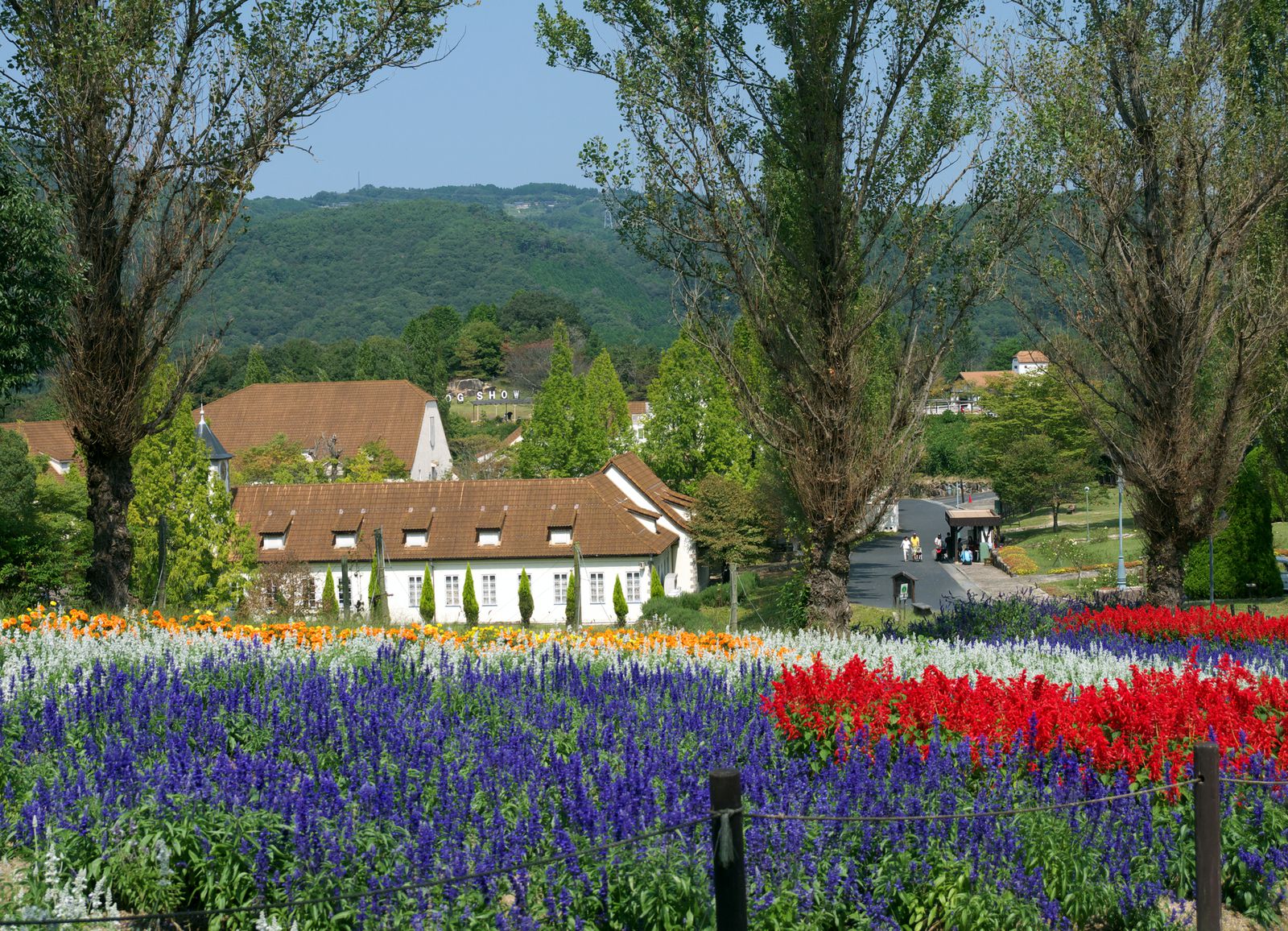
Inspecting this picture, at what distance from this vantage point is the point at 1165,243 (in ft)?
51.8

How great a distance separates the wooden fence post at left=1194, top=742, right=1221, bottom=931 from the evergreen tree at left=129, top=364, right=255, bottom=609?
2745 centimetres

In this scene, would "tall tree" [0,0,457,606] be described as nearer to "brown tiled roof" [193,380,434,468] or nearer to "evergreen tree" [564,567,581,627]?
"evergreen tree" [564,567,581,627]

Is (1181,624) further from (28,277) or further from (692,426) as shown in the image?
(692,426)

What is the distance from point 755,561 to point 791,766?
39.5m

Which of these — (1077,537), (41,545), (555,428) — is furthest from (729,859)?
(1077,537)

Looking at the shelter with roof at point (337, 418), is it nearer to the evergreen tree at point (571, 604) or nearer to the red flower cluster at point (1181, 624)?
the evergreen tree at point (571, 604)

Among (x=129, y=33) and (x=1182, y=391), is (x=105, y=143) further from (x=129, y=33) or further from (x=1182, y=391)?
(x=1182, y=391)

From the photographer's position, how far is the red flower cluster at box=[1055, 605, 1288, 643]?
528 inches

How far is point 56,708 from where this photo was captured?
769 cm

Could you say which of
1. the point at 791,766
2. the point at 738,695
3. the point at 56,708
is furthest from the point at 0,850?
the point at 738,695

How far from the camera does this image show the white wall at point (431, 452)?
70.6 meters

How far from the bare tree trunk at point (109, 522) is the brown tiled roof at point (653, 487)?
30599 mm

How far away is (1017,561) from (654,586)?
53.8 ft

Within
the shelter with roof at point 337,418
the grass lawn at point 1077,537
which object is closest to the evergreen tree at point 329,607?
the grass lawn at point 1077,537
